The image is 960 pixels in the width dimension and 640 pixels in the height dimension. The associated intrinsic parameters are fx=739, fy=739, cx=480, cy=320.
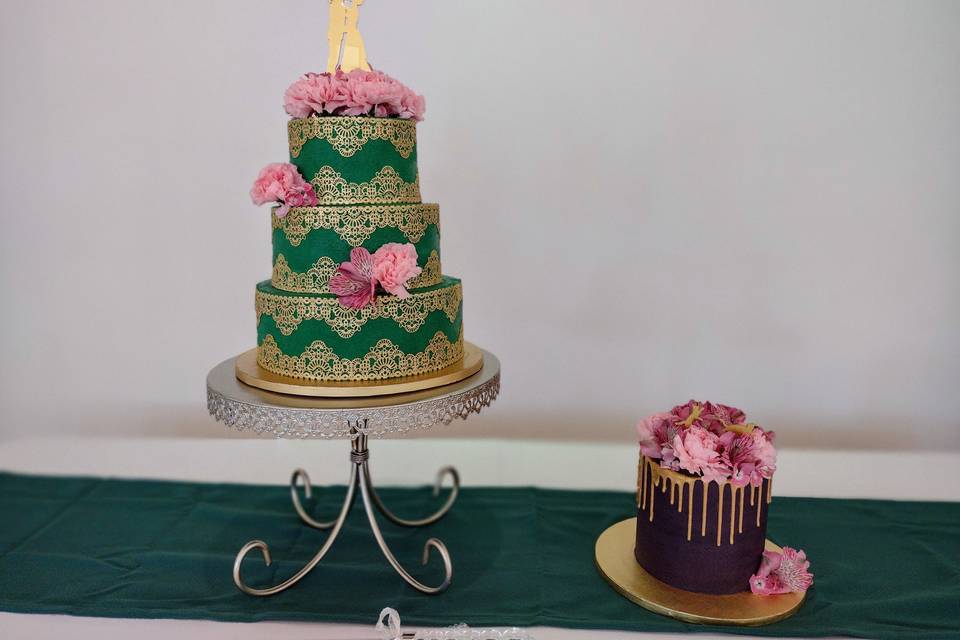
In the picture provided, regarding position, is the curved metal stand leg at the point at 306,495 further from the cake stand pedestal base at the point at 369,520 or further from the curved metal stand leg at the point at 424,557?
the curved metal stand leg at the point at 424,557

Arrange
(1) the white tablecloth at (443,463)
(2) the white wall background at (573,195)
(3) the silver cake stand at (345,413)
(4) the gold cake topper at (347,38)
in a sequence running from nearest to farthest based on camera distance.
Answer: (3) the silver cake stand at (345,413) < (4) the gold cake topper at (347,38) < (1) the white tablecloth at (443,463) < (2) the white wall background at (573,195)

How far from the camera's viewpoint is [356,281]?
4.98 ft

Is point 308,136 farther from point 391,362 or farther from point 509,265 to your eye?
point 509,265

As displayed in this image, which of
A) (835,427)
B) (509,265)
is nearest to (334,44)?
(509,265)

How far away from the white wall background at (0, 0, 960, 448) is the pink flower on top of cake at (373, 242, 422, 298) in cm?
115

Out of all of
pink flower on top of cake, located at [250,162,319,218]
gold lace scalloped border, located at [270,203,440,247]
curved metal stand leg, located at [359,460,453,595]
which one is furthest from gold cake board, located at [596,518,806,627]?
pink flower on top of cake, located at [250,162,319,218]

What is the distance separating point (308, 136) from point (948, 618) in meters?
1.67

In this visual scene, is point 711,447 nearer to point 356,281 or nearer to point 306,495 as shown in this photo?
point 356,281

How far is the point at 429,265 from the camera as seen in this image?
65.3 inches

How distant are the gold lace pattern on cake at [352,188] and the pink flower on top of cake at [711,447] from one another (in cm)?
77

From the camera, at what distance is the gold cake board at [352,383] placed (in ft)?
4.90

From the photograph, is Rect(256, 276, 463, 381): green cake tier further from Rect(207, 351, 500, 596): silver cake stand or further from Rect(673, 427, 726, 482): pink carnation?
Rect(673, 427, 726, 482): pink carnation

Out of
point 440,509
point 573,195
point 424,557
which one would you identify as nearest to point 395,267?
point 424,557

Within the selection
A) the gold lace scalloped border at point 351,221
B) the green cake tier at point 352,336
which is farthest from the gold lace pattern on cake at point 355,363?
the gold lace scalloped border at point 351,221
